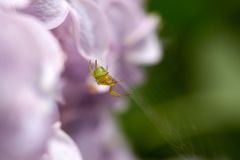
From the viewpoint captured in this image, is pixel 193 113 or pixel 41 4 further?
pixel 193 113

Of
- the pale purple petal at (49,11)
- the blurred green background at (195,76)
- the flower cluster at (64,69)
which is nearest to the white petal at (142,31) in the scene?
the flower cluster at (64,69)

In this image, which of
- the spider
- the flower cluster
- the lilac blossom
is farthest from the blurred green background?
the lilac blossom

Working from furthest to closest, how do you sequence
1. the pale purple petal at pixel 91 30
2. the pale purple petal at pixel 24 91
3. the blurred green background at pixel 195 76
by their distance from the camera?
the blurred green background at pixel 195 76, the pale purple petal at pixel 91 30, the pale purple petal at pixel 24 91

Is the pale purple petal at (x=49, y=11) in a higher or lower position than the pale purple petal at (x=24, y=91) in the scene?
higher

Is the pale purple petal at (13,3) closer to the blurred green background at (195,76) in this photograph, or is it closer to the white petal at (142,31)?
the white petal at (142,31)

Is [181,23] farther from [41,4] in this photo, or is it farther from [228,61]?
[41,4]

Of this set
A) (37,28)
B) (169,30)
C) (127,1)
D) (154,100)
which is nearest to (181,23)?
(169,30)

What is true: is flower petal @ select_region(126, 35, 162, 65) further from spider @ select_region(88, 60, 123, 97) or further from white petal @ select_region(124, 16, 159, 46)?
spider @ select_region(88, 60, 123, 97)

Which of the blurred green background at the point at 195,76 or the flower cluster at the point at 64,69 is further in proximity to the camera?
the blurred green background at the point at 195,76
